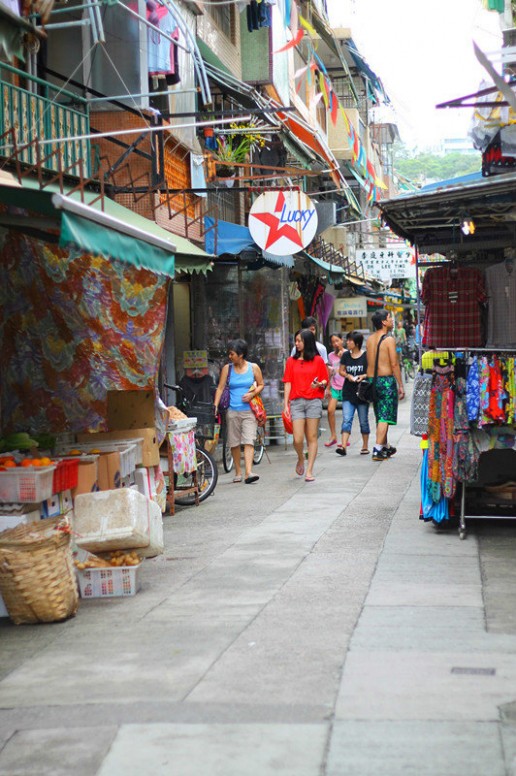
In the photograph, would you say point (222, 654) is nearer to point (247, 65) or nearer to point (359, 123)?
point (247, 65)

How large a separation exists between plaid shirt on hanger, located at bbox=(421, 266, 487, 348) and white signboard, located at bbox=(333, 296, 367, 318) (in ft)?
A: 67.5

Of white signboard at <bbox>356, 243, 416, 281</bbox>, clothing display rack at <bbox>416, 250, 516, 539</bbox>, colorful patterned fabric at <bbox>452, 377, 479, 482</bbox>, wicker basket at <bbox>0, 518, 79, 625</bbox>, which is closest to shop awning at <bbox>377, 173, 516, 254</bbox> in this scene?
clothing display rack at <bbox>416, 250, 516, 539</bbox>

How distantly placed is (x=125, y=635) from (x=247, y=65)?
17.2m

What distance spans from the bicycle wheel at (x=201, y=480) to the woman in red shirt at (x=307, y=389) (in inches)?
62.8

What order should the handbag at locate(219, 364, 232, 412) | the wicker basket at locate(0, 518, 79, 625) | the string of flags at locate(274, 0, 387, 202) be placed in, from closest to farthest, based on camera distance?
the wicker basket at locate(0, 518, 79, 625) < the handbag at locate(219, 364, 232, 412) < the string of flags at locate(274, 0, 387, 202)

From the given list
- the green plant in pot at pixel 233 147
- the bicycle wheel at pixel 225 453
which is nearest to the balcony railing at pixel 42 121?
the bicycle wheel at pixel 225 453

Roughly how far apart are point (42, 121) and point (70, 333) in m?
3.81

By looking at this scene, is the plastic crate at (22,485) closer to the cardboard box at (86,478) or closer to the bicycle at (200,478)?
the cardboard box at (86,478)

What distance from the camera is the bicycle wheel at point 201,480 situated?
42.5ft

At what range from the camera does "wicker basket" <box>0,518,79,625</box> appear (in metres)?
7.17

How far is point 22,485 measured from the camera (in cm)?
774

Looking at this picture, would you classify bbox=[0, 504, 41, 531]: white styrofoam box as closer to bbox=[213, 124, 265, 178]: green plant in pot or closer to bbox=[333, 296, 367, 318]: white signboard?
bbox=[213, 124, 265, 178]: green plant in pot

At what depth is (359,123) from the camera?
3719 centimetres

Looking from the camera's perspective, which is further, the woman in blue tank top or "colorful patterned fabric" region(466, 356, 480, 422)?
the woman in blue tank top
